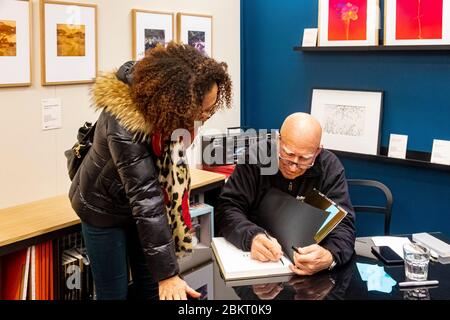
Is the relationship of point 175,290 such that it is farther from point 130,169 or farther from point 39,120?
point 39,120

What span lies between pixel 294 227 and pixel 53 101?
1.50 metres

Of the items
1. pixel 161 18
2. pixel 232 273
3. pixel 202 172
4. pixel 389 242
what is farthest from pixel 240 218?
pixel 161 18

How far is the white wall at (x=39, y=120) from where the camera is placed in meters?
2.36

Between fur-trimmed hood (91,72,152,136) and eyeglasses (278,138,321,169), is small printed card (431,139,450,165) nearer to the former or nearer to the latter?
eyeglasses (278,138,321,169)

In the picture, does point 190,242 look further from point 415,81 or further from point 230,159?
point 415,81

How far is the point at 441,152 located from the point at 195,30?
175 cm

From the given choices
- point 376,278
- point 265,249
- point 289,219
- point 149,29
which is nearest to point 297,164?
point 289,219

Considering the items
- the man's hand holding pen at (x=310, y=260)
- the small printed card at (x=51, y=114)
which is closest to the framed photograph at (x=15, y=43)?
the small printed card at (x=51, y=114)

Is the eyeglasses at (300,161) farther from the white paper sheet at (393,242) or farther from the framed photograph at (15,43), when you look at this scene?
the framed photograph at (15,43)

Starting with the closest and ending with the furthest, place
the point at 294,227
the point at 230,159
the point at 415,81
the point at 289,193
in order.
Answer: the point at 294,227
the point at 289,193
the point at 415,81
the point at 230,159

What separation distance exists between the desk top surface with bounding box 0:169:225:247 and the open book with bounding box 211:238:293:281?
2.66 ft

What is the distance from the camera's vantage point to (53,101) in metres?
2.53

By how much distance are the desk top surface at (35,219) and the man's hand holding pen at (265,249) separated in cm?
92

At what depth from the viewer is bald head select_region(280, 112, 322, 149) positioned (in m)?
1.91
